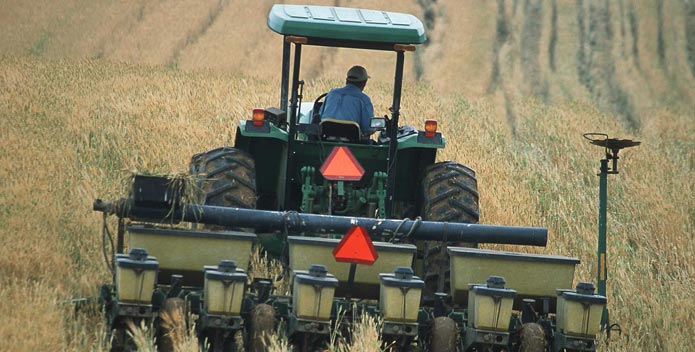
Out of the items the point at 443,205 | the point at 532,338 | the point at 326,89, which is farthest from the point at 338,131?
the point at 326,89

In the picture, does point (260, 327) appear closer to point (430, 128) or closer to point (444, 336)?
point (444, 336)

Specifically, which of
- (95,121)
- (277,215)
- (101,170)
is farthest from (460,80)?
(277,215)

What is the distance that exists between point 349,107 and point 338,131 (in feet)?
0.61

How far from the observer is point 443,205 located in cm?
889

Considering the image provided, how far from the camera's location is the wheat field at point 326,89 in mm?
9062

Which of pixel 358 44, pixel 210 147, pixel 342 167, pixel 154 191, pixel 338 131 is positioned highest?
pixel 358 44

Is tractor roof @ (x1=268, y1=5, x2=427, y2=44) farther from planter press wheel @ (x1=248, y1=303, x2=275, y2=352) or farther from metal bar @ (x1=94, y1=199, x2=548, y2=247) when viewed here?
planter press wheel @ (x1=248, y1=303, x2=275, y2=352)

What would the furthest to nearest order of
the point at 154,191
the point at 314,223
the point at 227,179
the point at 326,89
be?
1. the point at 326,89
2. the point at 227,179
3. the point at 314,223
4. the point at 154,191

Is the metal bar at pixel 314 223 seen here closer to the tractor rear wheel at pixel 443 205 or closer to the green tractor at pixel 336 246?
the green tractor at pixel 336 246

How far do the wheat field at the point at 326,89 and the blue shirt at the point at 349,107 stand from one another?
53.2 inches

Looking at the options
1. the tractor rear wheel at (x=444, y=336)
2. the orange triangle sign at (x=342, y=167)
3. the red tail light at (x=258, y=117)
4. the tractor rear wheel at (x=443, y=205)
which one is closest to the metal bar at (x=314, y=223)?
the orange triangle sign at (x=342, y=167)

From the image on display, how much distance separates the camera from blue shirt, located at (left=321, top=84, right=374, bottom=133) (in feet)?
29.8

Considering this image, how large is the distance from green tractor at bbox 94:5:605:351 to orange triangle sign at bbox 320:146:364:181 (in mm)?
10

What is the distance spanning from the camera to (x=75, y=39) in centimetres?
2330
